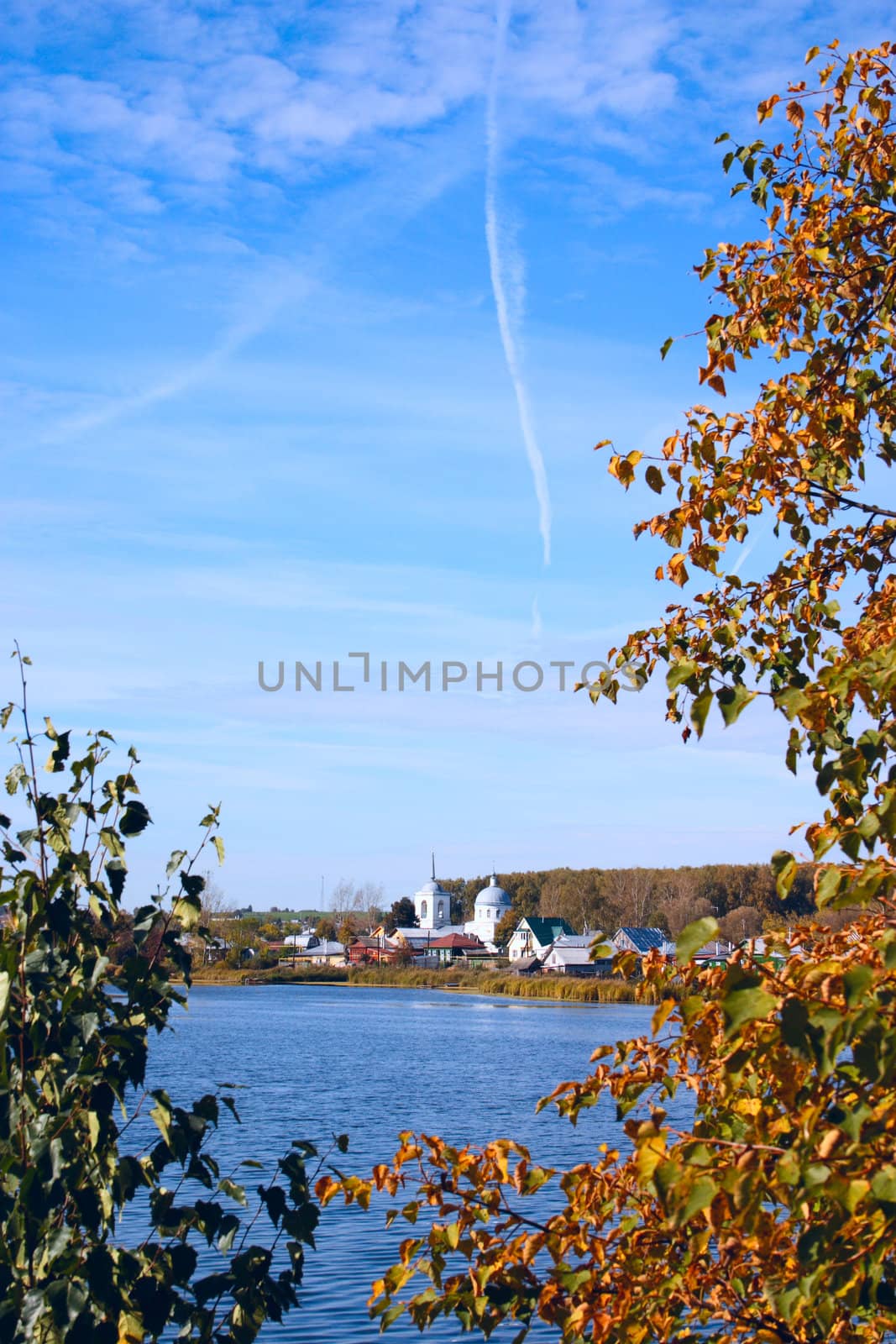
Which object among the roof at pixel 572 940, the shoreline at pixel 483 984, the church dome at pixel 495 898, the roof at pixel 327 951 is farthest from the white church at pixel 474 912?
the shoreline at pixel 483 984

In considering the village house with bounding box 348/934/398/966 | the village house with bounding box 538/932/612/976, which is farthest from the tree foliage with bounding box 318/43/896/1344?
the village house with bounding box 348/934/398/966

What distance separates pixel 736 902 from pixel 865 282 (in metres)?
137

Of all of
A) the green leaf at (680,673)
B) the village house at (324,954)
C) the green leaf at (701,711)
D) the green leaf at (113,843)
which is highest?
the green leaf at (680,673)

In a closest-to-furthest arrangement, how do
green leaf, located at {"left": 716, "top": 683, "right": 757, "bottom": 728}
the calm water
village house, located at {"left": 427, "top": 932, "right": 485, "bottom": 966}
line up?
green leaf, located at {"left": 716, "top": 683, "right": 757, "bottom": 728} < the calm water < village house, located at {"left": 427, "top": 932, "right": 485, "bottom": 966}

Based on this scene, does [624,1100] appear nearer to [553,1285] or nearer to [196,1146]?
[553,1285]

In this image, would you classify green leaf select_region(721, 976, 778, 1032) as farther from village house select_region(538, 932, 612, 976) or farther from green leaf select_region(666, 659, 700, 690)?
village house select_region(538, 932, 612, 976)

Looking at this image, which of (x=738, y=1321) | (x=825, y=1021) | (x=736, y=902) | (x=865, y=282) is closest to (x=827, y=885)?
(x=825, y=1021)

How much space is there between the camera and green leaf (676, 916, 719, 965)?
2555mm

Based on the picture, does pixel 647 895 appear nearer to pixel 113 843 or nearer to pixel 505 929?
pixel 505 929

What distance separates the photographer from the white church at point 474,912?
154500 mm

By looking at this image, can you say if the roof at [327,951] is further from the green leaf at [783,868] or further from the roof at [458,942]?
the green leaf at [783,868]

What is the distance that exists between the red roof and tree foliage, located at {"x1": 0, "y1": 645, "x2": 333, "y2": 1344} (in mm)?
141808

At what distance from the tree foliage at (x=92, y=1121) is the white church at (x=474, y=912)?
145m

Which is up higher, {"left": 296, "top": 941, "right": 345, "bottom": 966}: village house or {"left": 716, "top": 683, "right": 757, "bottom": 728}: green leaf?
{"left": 716, "top": 683, "right": 757, "bottom": 728}: green leaf
